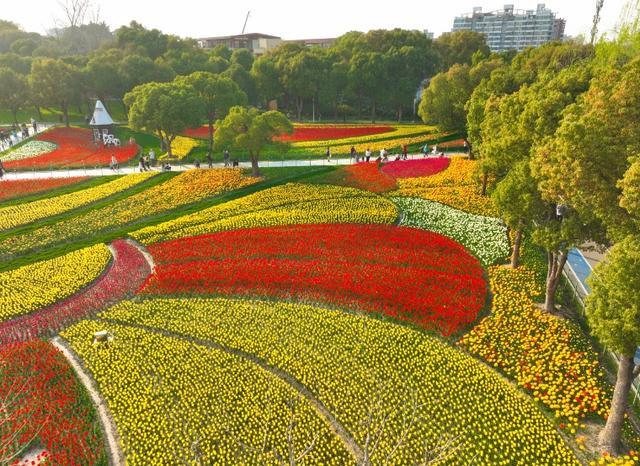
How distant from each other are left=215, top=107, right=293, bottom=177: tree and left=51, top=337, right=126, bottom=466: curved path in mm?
21552

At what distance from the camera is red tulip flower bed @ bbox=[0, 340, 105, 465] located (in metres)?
11.9

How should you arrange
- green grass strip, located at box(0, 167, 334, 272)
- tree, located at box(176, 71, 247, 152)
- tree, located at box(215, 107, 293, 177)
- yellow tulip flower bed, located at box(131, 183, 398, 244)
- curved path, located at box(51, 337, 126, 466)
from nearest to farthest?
1. curved path, located at box(51, 337, 126, 466)
2. green grass strip, located at box(0, 167, 334, 272)
3. yellow tulip flower bed, located at box(131, 183, 398, 244)
4. tree, located at box(215, 107, 293, 177)
5. tree, located at box(176, 71, 247, 152)

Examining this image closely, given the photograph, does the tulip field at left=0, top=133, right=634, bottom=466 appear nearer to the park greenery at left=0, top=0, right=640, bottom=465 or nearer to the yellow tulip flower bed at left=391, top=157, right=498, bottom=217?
the park greenery at left=0, top=0, right=640, bottom=465

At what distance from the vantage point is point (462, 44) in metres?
72.5

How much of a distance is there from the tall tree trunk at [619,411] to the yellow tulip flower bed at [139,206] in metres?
26.4

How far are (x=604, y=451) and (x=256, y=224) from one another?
1999 centimetres

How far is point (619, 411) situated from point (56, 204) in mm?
32592

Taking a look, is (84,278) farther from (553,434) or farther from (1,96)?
(1,96)

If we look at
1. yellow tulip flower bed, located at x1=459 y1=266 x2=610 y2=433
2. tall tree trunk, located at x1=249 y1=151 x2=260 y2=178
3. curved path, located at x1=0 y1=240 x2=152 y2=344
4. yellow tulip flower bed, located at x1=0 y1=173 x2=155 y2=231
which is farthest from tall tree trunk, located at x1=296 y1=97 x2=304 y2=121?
yellow tulip flower bed, located at x1=459 y1=266 x2=610 y2=433

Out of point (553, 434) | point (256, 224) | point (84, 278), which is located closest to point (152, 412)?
point (84, 278)

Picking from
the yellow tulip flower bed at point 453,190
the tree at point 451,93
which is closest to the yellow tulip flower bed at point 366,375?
the yellow tulip flower bed at point 453,190

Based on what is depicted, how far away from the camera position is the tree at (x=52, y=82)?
5378 centimetres

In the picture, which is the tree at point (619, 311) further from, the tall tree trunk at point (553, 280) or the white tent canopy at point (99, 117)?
the white tent canopy at point (99, 117)

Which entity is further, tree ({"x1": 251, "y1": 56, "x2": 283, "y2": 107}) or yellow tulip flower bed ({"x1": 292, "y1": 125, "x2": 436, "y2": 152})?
tree ({"x1": 251, "y1": 56, "x2": 283, "y2": 107})
